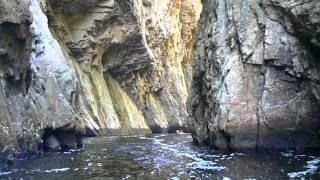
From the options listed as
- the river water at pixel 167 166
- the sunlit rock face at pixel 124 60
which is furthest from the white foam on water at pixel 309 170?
the sunlit rock face at pixel 124 60

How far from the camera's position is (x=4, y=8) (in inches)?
740

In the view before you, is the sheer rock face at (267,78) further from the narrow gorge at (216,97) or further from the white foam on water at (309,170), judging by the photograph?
the white foam on water at (309,170)

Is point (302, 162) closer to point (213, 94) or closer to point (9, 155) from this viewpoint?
point (213, 94)

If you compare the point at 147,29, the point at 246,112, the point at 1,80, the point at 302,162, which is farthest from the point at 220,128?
the point at 147,29

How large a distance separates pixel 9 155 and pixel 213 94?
Answer: 1091 centimetres

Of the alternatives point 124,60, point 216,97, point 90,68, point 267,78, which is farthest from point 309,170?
point 124,60

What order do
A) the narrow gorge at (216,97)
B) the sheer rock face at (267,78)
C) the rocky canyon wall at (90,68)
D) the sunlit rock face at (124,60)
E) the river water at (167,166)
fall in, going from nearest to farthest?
the river water at (167,166) < the narrow gorge at (216,97) < the rocky canyon wall at (90,68) < the sheer rock face at (267,78) < the sunlit rock face at (124,60)

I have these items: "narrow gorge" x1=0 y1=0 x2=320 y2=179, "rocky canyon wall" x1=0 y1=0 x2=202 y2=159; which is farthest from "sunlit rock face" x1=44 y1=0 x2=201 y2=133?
"narrow gorge" x1=0 y1=0 x2=320 y2=179

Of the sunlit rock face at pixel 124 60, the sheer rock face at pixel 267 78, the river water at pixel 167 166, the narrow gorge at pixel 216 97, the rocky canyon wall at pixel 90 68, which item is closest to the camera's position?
the river water at pixel 167 166

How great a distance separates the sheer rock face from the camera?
21594 mm

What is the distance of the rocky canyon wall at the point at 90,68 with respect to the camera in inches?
805

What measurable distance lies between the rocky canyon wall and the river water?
2021 millimetres

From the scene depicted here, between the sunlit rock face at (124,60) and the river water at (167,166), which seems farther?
the sunlit rock face at (124,60)

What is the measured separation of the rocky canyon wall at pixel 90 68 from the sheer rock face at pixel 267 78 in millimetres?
7678
